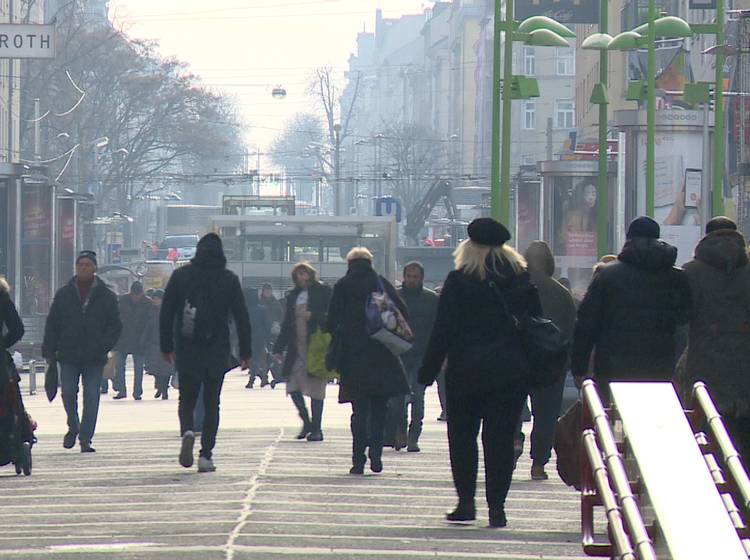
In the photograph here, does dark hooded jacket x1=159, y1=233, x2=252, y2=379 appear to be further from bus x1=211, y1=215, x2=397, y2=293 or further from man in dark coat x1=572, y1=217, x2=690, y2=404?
bus x1=211, y1=215, x2=397, y2=293

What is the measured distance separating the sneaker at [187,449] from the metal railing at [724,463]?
5.57m

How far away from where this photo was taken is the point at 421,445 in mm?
15984

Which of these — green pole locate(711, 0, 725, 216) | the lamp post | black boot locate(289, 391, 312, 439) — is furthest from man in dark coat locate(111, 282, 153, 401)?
black boot locate(289, 391, 312, 439)

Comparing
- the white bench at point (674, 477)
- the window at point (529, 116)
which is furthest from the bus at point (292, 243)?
the window at point (529, 116)

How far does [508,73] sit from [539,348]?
20899 mm

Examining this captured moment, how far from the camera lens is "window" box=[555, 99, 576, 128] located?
11232cm

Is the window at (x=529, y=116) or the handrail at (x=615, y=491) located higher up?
the window at (x=529, y=116)

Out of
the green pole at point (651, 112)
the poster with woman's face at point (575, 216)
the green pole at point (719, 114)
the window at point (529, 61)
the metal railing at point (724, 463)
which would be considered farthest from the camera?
the window at point (529, 61)

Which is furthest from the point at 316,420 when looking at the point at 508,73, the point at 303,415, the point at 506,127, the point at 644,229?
the point at 506,127

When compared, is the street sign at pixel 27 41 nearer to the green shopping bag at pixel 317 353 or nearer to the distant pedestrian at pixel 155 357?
the distant pedestrian at pixel 155 357

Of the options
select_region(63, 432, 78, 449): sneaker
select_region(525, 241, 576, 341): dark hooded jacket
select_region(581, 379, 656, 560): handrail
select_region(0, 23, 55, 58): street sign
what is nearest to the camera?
select_region(581, 379, 656, 560): handrail

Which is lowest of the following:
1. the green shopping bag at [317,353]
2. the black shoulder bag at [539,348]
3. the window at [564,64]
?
the green shopping bag at [317,353]

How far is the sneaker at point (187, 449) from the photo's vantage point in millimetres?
12727

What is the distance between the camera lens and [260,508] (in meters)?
10.2
